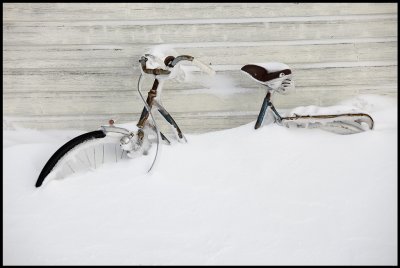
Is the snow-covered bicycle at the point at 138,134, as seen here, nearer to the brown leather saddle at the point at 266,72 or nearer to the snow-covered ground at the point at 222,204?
the snow-covered ground at the point at 222,204

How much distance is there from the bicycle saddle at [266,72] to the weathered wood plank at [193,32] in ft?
1.65

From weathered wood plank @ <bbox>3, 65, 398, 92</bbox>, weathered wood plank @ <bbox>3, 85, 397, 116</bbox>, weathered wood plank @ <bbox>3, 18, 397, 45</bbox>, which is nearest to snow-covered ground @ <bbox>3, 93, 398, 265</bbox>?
weathered wood plank @ <bbox>3, 85, 397, 116</bbox>

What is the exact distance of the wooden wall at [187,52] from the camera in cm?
305

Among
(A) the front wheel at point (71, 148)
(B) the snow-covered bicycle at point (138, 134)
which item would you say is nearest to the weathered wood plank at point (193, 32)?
(B) the snow-covered bicycle at point (138, 134)

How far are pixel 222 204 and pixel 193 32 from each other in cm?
154

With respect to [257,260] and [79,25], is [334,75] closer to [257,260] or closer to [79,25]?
[257,260]

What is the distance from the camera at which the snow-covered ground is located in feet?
6.90

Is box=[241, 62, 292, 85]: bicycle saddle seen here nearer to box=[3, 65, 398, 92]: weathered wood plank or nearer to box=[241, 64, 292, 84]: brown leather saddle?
box=[241, 64, 292, 84]: brown leather saddle

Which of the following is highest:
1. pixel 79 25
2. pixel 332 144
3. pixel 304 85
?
pixel 79 25

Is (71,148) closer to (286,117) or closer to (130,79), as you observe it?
(130,79)

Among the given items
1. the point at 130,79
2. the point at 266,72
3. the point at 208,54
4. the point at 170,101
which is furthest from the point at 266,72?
the point at 130,79

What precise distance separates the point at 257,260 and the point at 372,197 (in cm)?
97

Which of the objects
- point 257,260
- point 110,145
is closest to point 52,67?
point 110,145

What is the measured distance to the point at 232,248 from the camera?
2.12 metres
